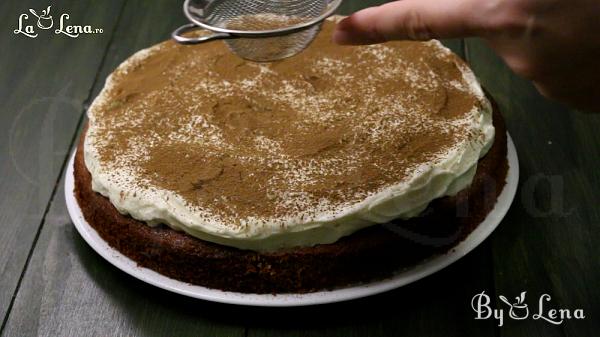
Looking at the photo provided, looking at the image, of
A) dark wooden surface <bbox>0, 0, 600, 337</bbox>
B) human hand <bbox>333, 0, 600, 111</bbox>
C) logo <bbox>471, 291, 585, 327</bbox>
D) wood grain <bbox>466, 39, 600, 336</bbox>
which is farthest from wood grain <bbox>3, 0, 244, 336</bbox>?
human hand <bbox>333, 0, 600, 111</bbox>

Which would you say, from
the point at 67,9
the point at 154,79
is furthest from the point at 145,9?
the point at 154,79

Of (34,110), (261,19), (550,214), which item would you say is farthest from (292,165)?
(34,110)

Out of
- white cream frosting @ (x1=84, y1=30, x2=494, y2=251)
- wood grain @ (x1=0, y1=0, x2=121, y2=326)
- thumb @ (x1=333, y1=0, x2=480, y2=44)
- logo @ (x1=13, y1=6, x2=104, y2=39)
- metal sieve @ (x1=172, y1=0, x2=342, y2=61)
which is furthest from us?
logo @ (x1=13, y1=6, x2=104, y2=39)

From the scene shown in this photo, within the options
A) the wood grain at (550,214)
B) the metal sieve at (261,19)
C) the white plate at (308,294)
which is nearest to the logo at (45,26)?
the metal sieve at (261,19)

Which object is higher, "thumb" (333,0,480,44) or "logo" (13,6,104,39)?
"thumb" (333,0,480,44)

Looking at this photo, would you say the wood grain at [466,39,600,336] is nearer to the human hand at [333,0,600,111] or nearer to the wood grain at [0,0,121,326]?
the human hand at [333,0,600,111]

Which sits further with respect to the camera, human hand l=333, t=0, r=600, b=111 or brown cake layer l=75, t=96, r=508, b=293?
brown cake layer l=75, t=96, r=508, b=293

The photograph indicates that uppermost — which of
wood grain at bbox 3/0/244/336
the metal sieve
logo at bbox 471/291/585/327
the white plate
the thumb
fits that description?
the thumb
